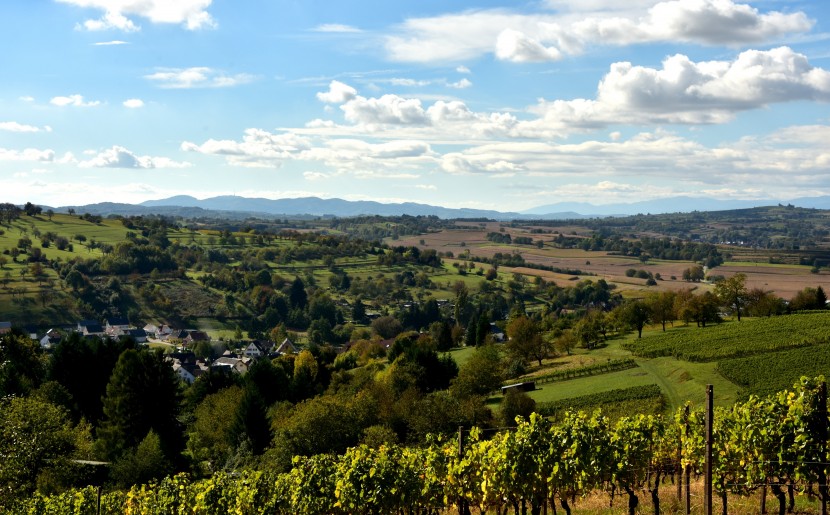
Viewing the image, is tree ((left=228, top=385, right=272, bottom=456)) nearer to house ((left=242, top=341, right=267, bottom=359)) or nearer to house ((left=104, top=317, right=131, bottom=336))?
house ((left=242, top=341, right=267, bottom=359))

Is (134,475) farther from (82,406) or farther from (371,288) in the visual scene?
(371,288)

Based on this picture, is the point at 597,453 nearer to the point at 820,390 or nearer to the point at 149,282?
the point at 820,390

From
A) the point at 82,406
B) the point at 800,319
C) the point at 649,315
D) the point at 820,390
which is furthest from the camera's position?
the point at 649,315

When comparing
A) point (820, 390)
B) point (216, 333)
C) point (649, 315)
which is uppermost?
point (820, 390)

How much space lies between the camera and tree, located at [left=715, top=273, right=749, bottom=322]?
8350 cm

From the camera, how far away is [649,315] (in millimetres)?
85188

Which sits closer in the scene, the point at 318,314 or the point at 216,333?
the point at 216,333

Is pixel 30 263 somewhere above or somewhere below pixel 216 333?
above

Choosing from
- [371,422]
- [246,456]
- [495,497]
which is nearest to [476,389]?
[371,422]

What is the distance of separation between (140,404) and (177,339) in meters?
84.9

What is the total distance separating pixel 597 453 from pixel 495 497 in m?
3.25

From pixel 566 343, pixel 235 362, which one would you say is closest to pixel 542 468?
pixel 566 343

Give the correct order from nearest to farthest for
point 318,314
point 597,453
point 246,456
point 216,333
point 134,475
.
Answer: point 597,453 → point 134,475 → point 246,456 → point 216,333 → point 318,314

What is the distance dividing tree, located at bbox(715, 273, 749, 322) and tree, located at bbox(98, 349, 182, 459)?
6146 centimetres
